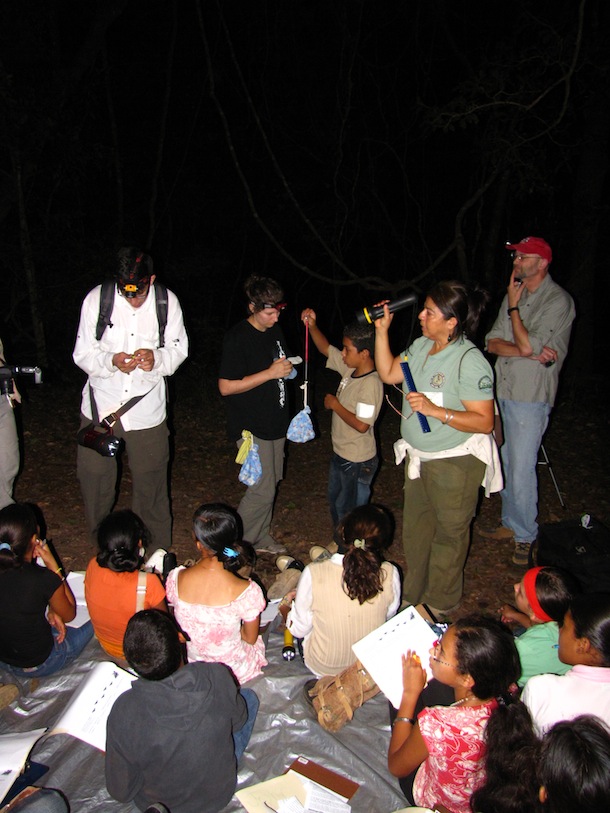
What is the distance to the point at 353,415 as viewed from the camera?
144 inches

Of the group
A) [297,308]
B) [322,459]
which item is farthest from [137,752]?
[297,308]

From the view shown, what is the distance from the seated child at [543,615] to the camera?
8.11 ft

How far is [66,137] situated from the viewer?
827cm

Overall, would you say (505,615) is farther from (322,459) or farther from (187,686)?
(322,459)

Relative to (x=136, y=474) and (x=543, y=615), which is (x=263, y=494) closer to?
(x=136, y=474)

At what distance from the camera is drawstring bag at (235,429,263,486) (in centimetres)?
375

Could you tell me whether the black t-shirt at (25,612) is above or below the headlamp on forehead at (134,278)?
below

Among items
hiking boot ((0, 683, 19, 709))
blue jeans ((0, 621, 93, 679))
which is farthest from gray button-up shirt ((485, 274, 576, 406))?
A: hiking boot ((0, 683, 19, 709))

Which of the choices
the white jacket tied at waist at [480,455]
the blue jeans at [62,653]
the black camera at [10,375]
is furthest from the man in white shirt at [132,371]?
the white jacket tied at waist at [480,455]

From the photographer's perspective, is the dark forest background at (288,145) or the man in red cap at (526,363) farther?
the dark forest background at (288,145)

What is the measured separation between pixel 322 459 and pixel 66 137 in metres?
6.23

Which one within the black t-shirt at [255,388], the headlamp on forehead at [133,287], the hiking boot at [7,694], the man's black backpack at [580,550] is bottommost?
the hiking boot at [7,694]

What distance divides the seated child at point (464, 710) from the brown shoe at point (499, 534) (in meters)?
2.64

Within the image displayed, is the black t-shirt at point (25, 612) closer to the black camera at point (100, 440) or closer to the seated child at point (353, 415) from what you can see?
the black camera at point (100, 440)
